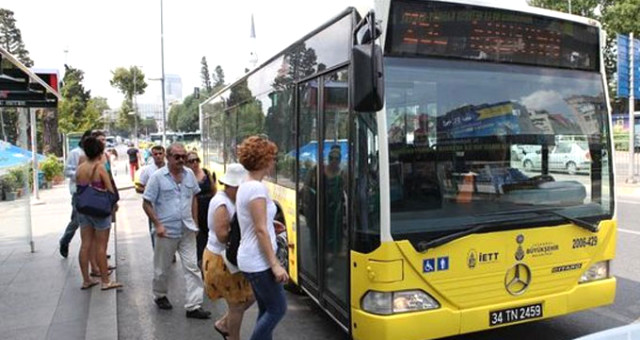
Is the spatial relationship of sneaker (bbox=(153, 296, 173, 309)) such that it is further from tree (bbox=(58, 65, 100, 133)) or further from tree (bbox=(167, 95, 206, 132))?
tree (bbox=(167, 95, 206, 132))

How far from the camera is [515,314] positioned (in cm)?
405

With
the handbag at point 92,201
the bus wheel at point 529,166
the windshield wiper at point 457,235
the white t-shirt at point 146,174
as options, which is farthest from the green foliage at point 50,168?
the bus wheel at point 529,166

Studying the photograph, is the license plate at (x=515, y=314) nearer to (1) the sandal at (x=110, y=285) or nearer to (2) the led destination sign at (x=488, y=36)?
(2) the led destination sign at (x=488, y=36)

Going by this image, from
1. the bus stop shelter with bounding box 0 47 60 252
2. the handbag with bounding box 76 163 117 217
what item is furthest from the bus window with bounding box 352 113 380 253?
the bus stop shelter with bounding box 0 47 60 252

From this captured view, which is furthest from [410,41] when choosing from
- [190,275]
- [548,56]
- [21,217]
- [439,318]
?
[21,217]

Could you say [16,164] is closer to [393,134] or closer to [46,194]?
[393,134]

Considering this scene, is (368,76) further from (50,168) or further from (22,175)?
(50,168)

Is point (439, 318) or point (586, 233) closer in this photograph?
point (439, 318)

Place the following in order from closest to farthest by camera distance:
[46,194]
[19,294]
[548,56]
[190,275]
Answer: [548,56], [190,275], [19,294], [46,194]

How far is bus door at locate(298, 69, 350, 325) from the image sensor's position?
13.8 feet

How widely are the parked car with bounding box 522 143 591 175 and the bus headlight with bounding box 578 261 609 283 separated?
0.78 m

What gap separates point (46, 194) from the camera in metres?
18.7

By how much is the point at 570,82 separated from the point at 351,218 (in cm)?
211

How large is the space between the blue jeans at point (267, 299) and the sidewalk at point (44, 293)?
1832 millimetres
